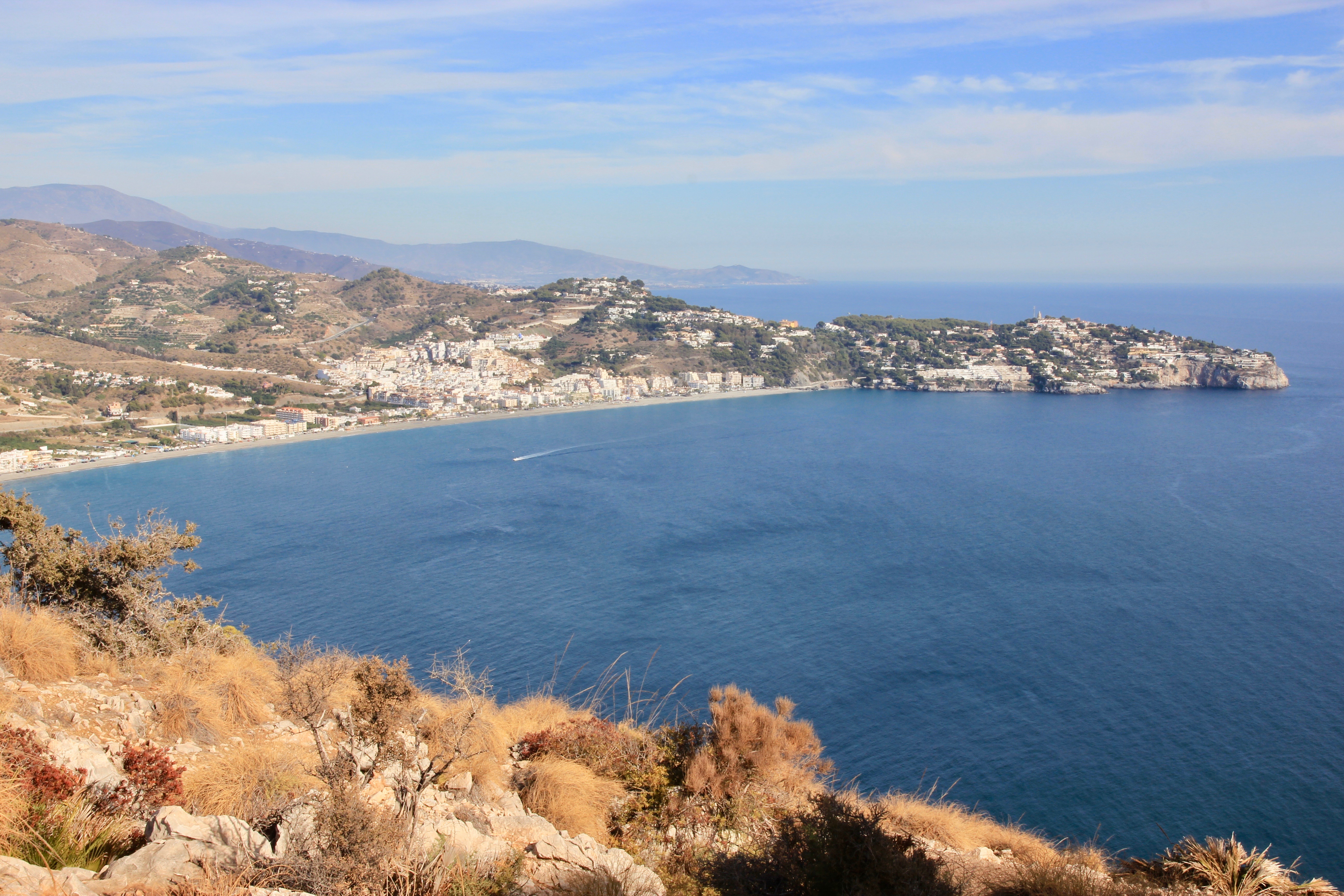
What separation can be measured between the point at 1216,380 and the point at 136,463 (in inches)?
2532

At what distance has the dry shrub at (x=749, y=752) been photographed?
17.3ft

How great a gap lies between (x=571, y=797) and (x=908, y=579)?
1748 centimetres

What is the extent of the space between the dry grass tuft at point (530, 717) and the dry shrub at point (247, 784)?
4.93ft

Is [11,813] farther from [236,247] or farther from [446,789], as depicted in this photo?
[236,247]

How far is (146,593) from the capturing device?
7.23m

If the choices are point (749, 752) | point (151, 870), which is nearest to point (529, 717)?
point (749, 752)

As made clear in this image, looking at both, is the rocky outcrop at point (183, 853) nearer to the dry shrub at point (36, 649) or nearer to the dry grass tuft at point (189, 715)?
the dry grass tuft at point (189, 715)

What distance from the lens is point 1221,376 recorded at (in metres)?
53.5

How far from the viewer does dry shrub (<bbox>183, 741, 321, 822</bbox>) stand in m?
3.87

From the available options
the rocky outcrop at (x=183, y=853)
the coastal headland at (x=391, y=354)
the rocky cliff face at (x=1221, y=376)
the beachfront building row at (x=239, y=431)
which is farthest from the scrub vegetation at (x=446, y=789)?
the rocky cliff face at (x=1221, y=376)

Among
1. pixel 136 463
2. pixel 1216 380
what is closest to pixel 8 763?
pixel 136 463

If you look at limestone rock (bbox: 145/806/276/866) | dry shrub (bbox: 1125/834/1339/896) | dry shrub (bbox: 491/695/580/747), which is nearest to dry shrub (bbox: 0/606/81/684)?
limestone rock (bbox: 145/806/276/866)

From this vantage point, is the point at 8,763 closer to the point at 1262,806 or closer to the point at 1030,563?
the point at 1262,806

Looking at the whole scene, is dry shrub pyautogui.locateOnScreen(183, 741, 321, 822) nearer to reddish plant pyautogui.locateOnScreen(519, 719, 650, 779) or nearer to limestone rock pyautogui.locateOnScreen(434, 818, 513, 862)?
limestone rock pyautogui.locateOnScreen(434, 818, 513, 862)
